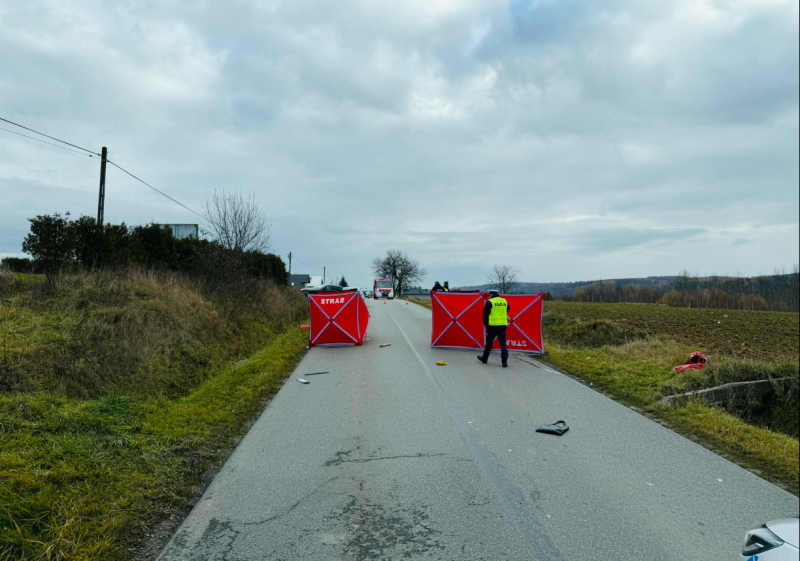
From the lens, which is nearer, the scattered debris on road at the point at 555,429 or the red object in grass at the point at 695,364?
the scattered debris on road at the point at 555,429

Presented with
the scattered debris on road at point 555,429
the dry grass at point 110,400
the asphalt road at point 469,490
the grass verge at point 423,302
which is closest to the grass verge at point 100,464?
the dry grass at point 110,400

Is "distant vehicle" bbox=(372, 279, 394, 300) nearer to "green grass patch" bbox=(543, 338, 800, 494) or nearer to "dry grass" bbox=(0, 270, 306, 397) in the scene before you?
"dry grass" bbox=(0, 270, 306, 397)

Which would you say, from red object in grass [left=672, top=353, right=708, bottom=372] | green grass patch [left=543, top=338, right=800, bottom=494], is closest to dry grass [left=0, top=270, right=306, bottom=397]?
green grass patch [left=543, top=338, right=800, bottom=494]

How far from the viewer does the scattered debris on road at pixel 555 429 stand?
653 cm

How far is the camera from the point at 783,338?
78.1 ft

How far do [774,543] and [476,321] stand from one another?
44.4 ft

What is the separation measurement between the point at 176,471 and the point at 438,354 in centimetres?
929

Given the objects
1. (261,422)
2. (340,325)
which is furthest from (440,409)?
(340,325)

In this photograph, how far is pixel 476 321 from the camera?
586 inches

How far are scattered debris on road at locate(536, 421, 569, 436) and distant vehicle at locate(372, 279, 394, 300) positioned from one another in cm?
5737

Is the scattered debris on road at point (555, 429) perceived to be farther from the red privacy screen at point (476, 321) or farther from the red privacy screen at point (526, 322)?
the red privacy screen at point (526, 322)

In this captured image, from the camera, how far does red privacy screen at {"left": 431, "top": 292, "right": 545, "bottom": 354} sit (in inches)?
574

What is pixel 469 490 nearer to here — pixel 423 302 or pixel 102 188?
pixel 102 188

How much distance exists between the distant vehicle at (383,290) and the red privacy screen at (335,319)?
1894 inches
